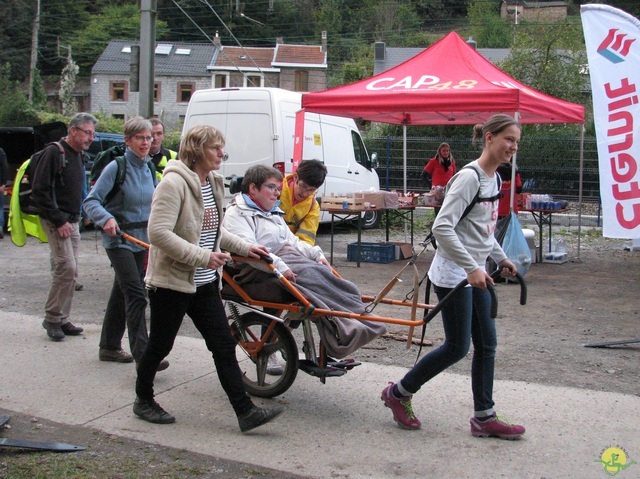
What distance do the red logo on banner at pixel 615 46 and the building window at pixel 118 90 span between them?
7253 cm

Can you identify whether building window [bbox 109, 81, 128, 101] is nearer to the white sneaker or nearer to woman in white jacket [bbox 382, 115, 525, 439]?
the white sneaker

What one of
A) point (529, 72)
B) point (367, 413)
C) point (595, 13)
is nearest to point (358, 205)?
point (595, 13)

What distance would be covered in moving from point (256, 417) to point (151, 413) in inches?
28.1

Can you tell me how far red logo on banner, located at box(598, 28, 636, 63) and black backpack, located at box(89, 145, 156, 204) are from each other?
422 centimetres

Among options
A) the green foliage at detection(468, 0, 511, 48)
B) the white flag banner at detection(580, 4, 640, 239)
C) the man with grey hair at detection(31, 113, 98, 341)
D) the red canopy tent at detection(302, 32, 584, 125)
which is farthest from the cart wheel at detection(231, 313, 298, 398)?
the green foliage at detection(468, 0, 511, 48)

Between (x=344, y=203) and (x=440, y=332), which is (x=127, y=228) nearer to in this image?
(x=440, y=332)

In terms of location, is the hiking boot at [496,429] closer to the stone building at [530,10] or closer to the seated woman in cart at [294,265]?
the seated woman in cart at [294,265]

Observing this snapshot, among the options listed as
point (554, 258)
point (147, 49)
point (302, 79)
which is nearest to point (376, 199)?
point (554, 258)

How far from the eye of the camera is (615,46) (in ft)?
22.8

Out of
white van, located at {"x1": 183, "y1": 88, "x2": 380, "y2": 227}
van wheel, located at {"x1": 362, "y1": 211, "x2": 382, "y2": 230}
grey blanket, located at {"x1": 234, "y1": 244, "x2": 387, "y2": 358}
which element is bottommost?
van wheel, located at {"x1": 362, "y1": 211, "x2": 382, "y2": 230}

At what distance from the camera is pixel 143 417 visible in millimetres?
4730

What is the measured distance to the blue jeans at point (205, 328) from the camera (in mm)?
4461

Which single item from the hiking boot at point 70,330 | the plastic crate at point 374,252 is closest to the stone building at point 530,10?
the plastic crate at point 374,252

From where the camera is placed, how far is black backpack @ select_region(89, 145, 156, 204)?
5770 millimetres
